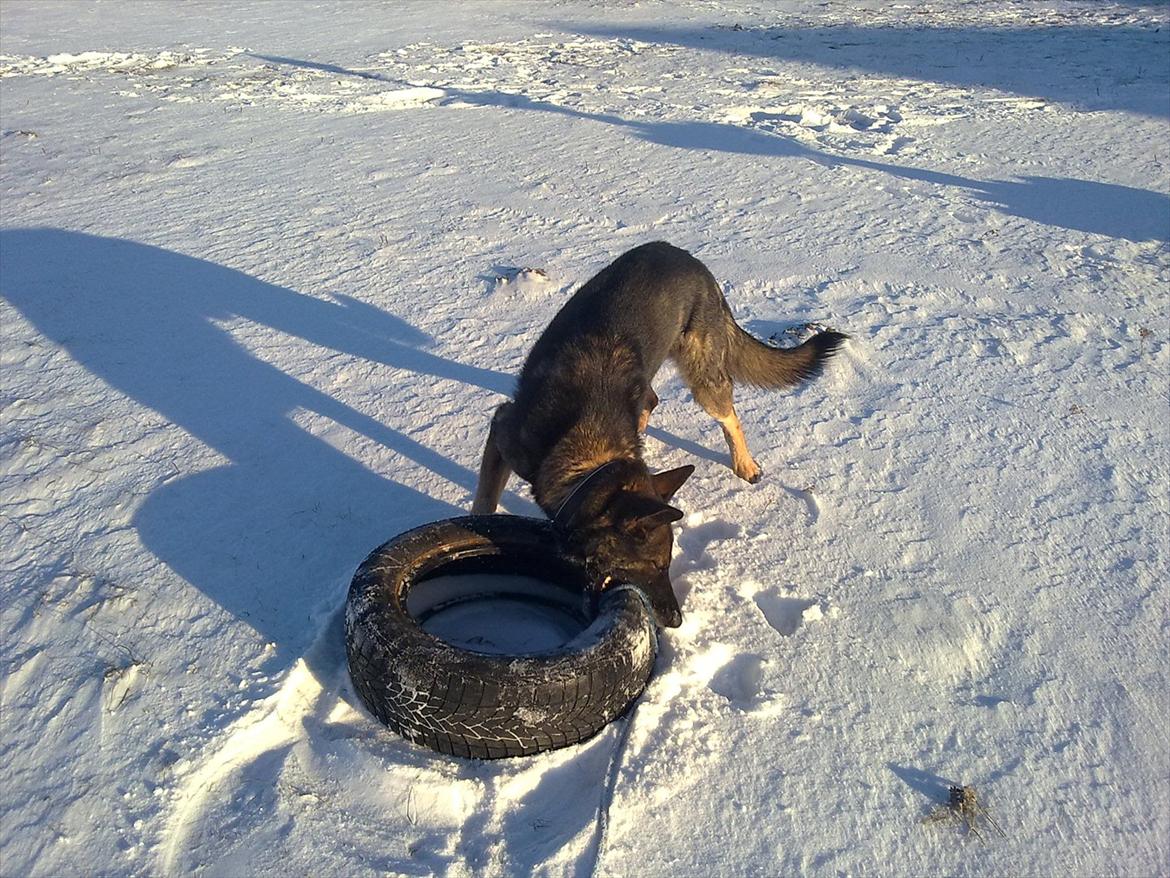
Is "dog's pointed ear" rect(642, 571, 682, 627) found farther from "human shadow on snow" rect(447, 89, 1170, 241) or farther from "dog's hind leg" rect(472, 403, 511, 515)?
"human shadow on snow" rect(447, 89, 1170, 241)

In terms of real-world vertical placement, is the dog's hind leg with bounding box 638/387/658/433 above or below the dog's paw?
above

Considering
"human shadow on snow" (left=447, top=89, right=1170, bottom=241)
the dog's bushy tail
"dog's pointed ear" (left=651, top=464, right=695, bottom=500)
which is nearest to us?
"dog's pointed ear" (left=651, top=464, right=695, bottom=500)

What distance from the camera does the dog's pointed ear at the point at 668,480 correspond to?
3.63 m

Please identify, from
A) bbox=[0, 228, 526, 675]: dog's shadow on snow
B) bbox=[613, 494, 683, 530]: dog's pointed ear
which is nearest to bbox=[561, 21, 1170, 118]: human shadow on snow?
bbox=[0, 228, 526, 675]: dog's shadow on snow

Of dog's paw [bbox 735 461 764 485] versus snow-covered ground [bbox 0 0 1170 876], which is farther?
dog's paw [bbox 735 461 764 485]

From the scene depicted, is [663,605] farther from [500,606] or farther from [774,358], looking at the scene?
[774,358]

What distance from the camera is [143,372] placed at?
5.39 metres

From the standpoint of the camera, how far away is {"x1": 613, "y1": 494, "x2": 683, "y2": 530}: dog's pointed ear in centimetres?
340

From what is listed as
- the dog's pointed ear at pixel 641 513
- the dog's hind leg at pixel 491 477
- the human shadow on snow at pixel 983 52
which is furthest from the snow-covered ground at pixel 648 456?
the human shadow on snow at pixel 983 52

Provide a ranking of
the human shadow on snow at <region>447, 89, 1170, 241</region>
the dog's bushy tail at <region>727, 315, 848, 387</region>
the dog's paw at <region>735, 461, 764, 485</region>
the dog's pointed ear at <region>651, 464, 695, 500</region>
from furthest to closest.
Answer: the human shadow on snow at <region>447, 89, 1170, 241</region> < the dog's bushy tail at <region>727, 315, 848, 387</region> < the dog's paw at <region>735, 461, 764, 485</region> < the dog's pointed ear at <region>651, 464, 695, 500</region>

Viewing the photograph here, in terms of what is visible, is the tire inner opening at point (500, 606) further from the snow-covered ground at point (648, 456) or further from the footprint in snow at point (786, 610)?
the footprint in snow at point (786, 610)

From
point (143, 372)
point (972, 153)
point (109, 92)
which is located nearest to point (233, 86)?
point (109, 92)

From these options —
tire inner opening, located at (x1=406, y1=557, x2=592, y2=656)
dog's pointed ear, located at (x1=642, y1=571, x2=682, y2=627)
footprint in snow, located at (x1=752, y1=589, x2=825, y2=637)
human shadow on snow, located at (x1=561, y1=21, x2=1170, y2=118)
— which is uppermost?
dog's pointed ear, located at (x1=642, y1=571, x2=682, y2=627)

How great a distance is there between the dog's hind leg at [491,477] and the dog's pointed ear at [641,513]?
82cm
